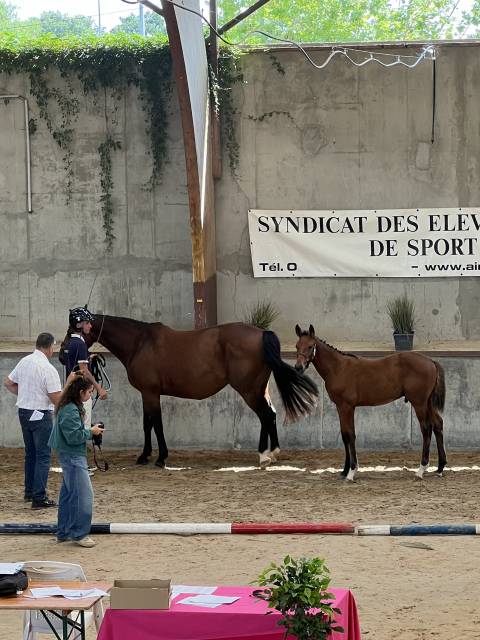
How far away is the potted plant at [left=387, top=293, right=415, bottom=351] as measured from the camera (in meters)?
14.0

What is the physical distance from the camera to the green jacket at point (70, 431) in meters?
8.57

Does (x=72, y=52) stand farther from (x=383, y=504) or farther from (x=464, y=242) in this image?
(x=383, y=504)

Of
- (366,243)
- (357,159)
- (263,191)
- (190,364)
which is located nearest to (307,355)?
(190,364)

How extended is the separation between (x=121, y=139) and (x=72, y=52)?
1.34m

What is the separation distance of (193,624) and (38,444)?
5.47 m

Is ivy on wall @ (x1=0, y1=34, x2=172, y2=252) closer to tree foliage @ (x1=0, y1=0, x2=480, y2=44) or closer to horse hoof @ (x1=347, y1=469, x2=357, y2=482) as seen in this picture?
horse hoof @ (x1=347, y1=469, x2=357, y2=482)

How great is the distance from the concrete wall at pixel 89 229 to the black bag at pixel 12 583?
33.0 ft

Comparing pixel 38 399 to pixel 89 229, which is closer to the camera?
pixel 38 399

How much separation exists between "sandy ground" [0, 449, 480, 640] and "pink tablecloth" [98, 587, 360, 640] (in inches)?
54.5

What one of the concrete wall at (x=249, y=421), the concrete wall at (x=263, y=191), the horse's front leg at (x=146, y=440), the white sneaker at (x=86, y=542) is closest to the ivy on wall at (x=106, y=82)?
the concrete wall at (x=263, y=191)

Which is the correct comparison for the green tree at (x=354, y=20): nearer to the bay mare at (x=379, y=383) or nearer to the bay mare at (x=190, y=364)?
the bay mare at (x=190, y=364)

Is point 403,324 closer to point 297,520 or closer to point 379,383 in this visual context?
point 379,383

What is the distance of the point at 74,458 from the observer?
28.4 feet

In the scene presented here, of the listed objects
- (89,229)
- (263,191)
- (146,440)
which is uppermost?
(263,191)
